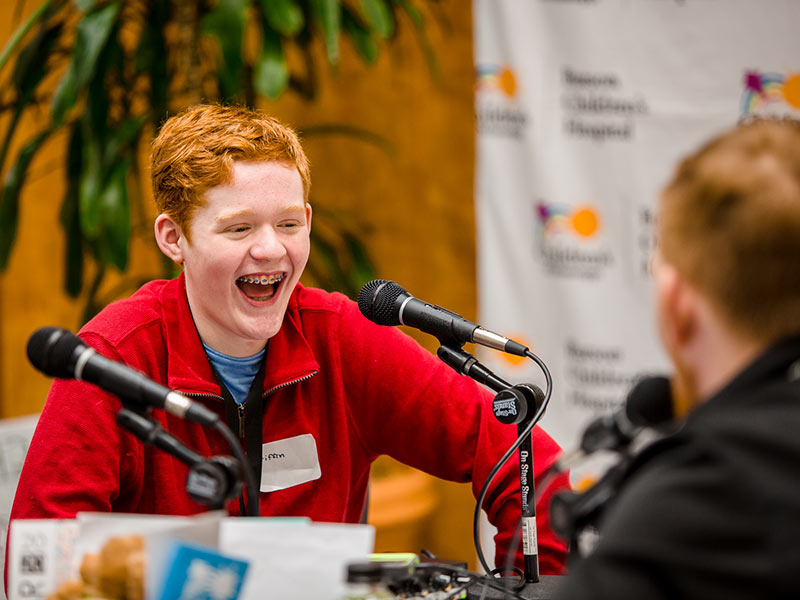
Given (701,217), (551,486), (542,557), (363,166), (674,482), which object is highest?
(363,166)

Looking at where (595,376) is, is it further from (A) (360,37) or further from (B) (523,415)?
(B) (523,415)

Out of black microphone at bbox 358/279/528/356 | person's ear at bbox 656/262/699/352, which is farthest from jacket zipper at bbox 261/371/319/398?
person's ear at bbox 656/262/699/352

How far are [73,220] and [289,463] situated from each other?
4.66 feet

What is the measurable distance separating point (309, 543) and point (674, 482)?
434 mm

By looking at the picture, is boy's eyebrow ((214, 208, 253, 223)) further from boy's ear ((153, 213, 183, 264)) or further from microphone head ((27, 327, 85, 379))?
microphone head ((27, 327, 85, 379))

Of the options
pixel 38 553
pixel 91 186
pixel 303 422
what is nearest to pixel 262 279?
pixel 303 422

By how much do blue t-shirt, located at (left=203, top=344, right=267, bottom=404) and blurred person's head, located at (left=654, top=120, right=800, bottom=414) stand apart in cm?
102

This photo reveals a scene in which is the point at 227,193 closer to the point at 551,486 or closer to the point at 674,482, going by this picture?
the point at 551,486

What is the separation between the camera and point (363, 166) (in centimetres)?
366

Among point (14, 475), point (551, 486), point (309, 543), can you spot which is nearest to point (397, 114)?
point (14, 475)

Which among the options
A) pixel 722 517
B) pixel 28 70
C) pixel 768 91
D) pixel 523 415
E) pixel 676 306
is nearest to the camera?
pixel 722 517

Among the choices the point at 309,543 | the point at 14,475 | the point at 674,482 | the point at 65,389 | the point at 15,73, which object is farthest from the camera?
the point at 15,73

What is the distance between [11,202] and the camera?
8.80 feet

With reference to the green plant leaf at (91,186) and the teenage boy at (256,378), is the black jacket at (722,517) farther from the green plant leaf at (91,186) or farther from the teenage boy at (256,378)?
the green plant leaf at (91,186)
